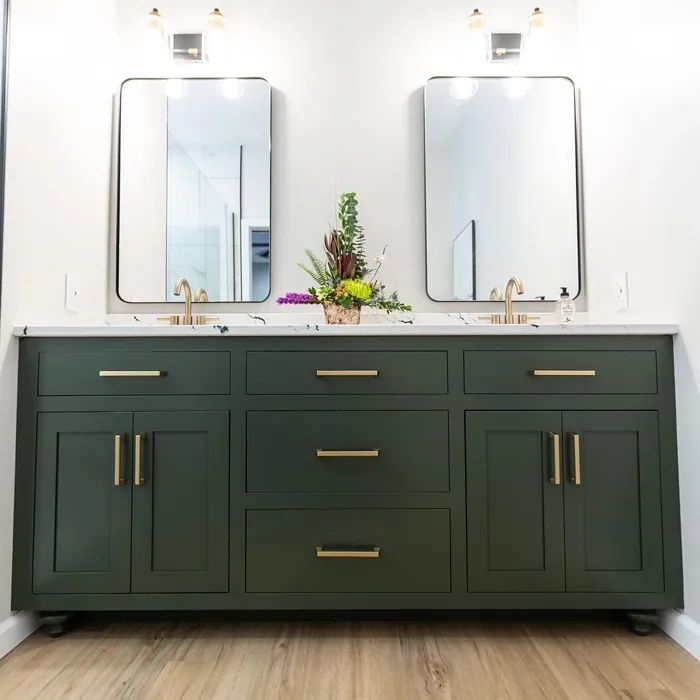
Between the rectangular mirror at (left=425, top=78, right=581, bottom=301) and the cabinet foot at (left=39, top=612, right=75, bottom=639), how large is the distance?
164 centimetres

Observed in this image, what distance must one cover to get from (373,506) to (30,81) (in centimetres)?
163

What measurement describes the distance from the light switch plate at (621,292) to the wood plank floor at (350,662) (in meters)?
1.02

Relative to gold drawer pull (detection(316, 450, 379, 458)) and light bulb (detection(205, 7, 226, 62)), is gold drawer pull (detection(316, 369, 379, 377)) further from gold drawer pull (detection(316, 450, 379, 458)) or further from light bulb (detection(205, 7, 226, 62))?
light bulb (detection(205, 7, 226, 62))

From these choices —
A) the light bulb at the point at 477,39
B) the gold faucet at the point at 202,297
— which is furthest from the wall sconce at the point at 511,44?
the gold faucet at the point at 202,297

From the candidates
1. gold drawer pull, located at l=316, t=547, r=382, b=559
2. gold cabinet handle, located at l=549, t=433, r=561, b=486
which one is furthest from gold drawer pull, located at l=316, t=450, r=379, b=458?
gold cabinet handle, located at l=549, t=433, r=561, b=486

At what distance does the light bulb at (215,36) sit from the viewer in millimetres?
2074

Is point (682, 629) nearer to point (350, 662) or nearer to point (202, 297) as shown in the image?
point (350, 662)

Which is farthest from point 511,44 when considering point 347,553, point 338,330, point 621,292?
point 347,553

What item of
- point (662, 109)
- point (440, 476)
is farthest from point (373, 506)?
point (662, 109)

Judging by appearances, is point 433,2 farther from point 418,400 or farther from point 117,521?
point 117,521

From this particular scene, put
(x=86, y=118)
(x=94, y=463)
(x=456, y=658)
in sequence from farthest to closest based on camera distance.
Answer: (x=86, y=118) < (x=94, y=463) < (x=456, y=658)

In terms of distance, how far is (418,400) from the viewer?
151 centimetres

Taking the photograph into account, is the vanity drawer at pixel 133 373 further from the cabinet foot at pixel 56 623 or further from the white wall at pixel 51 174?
the cabinet foot at pixel 56 623

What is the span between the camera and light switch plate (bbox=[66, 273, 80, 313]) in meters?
1.78
